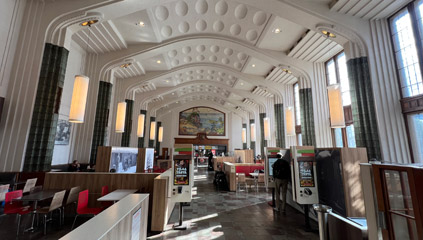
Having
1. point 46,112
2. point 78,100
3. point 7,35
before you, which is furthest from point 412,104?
point 7,35

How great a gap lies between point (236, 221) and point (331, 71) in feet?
22.9

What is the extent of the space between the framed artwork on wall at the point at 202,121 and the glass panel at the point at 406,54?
15.7 meters

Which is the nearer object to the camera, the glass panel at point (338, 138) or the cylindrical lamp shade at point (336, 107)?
the cylindrical lamp shade at point (336, 107)

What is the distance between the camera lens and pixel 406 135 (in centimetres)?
434

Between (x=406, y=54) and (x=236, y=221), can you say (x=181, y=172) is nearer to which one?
(x=236, y=221)

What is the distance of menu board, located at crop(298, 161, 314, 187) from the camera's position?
3670mm

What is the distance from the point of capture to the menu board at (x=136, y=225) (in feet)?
4.66

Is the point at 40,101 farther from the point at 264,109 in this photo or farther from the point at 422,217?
the point at 264,109

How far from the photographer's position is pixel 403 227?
1.20 m

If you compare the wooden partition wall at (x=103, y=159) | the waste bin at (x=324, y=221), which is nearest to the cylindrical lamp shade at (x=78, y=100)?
the wooden partition wall at (x=103, y=159)

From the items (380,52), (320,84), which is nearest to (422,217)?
(380,52)

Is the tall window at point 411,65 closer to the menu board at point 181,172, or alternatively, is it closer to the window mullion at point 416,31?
the window mullion at point 416,31

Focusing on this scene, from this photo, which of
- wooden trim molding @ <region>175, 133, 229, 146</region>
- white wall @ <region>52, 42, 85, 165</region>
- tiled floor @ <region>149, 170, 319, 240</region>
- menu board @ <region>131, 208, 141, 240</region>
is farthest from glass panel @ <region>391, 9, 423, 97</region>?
wooden trim molding @ <region>175, 133, 229, 146</region>

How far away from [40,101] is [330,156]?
265 inches
